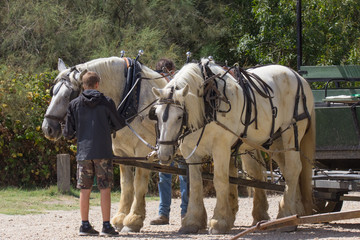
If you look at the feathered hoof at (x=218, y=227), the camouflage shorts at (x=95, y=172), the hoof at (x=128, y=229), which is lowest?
the hoof at (x=128, y=229)

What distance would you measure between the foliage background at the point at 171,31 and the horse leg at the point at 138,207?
656 cm

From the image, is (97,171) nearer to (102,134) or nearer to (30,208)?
(102,134)

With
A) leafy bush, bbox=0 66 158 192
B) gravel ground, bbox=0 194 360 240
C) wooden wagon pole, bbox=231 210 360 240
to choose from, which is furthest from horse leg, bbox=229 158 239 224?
leafy bush, bbox=0 66 158 192

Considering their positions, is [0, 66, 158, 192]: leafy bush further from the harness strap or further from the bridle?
the harness strap

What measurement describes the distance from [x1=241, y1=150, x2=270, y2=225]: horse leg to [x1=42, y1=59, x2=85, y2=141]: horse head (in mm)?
2414

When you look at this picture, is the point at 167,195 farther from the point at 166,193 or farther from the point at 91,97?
the point at 91,97

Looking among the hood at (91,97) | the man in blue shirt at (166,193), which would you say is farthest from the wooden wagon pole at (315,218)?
the man in blue shirt at (166,193)

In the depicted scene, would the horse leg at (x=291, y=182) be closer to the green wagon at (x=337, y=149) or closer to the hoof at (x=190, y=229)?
the green wagon at (x=337, y=149)

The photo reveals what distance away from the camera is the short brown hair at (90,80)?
22.8 ft

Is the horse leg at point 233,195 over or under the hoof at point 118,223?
over

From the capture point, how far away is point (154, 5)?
18172 millimetres

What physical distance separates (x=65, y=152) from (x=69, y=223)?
4075 millimetres

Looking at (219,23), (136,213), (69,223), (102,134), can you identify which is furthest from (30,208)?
(219,23)

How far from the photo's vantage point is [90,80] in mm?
6941
